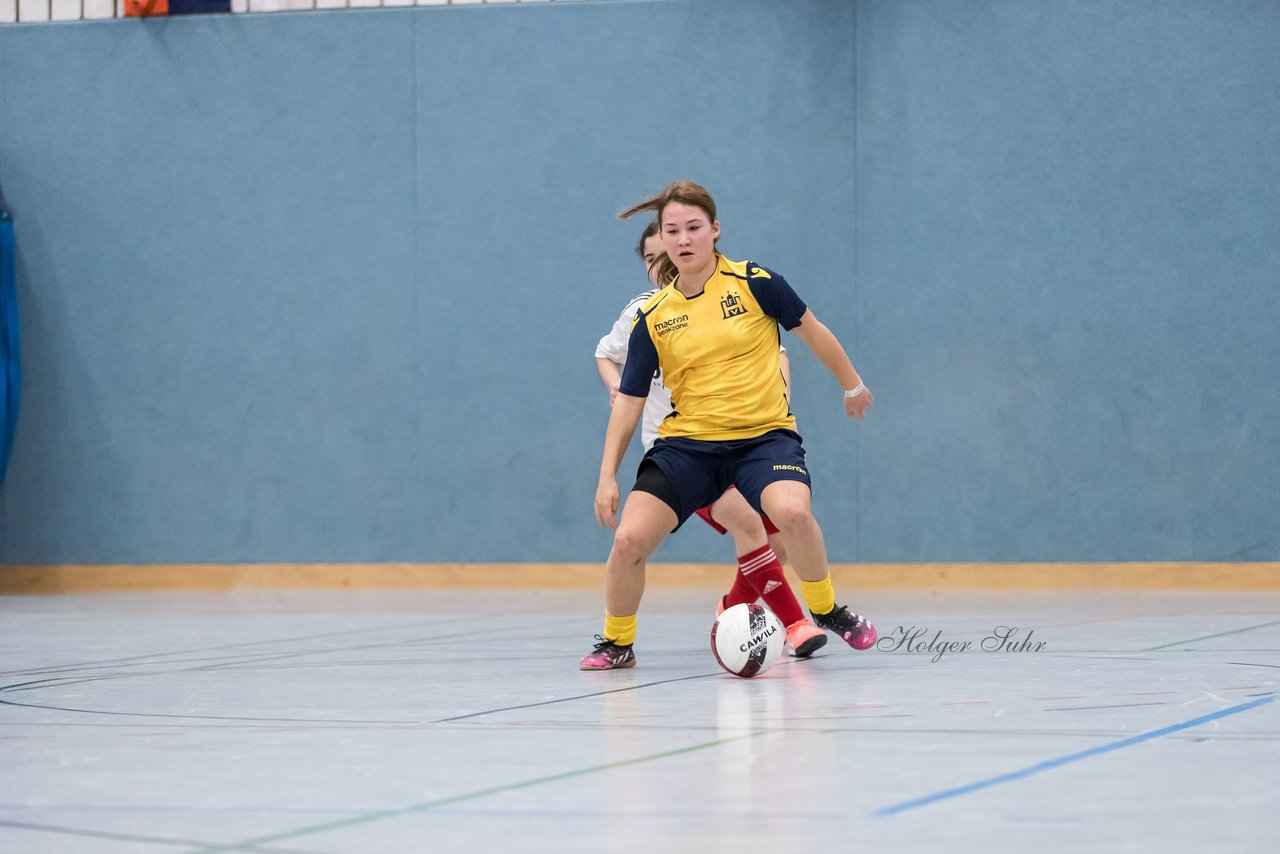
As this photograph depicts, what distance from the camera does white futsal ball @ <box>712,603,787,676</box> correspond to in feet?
15.5

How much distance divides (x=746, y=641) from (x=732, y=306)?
1097mm

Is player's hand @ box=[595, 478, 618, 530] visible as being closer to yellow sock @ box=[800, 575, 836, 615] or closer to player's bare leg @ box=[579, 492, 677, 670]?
player's bare leg @ box=[579, 492, 677, 670]

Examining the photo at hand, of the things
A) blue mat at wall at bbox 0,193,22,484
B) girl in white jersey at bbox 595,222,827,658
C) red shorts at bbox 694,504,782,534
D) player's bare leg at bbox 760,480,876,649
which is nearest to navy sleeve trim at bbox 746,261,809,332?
girl in white jersey at bbox 595,222,827,658

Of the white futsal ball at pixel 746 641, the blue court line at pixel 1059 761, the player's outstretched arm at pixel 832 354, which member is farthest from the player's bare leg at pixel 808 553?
the blue court line at pixel 1059 761

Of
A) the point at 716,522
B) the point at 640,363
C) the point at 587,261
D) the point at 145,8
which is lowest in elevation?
the point at 716,522

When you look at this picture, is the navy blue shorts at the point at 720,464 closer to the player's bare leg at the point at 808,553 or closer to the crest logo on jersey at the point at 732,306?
the player's bare leg at the point at 808,553

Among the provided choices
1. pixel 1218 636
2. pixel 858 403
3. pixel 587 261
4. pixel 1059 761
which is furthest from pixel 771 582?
pixel 587 261

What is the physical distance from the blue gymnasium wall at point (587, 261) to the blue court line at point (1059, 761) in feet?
17.4

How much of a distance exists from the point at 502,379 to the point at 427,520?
94 centimetres

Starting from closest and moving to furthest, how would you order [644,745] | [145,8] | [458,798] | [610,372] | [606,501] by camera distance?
[458,798] < [644,745] < [606,501] < [610,372] < [145,8]

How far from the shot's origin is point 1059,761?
3.13 meters

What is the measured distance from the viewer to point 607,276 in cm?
962

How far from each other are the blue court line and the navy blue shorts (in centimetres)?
161

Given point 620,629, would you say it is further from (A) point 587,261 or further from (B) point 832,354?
(A) point 587,261
